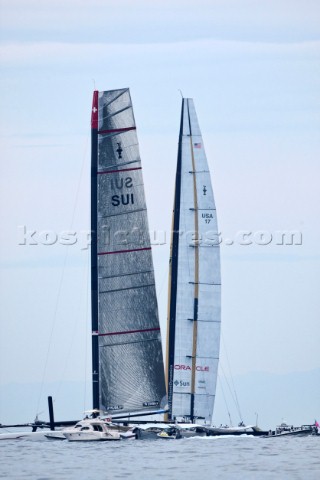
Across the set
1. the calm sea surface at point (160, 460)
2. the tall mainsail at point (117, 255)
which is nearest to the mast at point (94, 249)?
the tall mainsail at point (117, 255)

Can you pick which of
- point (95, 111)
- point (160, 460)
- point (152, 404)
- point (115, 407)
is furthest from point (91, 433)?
point (95, 111)

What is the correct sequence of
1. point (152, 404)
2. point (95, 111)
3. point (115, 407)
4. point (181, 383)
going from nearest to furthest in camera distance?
point (95, 111) < point (115, 407) < point (152, 404) < point (181, 383)

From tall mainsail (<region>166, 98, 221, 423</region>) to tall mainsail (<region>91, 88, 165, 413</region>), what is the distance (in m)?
7.84

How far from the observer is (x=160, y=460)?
6344 centimetres

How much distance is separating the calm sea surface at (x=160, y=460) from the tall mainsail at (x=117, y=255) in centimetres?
337

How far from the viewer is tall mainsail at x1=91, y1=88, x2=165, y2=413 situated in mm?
71125

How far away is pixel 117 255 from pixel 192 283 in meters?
9.21

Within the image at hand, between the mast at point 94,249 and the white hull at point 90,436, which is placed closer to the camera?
the white hull at point 90,436

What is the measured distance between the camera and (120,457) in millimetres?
64125

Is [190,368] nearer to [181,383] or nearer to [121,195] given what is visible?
[181,383]

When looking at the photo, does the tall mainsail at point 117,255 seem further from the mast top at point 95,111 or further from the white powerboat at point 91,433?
the white powerboat at point 91,433

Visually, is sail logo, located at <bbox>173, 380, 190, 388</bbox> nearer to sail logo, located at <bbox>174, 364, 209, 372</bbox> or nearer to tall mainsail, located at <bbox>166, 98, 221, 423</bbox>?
tall mainsail, located at <bbox>166, 98, 221, 423</bbox>

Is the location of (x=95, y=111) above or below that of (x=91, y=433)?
above

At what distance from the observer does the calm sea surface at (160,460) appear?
59.1m
